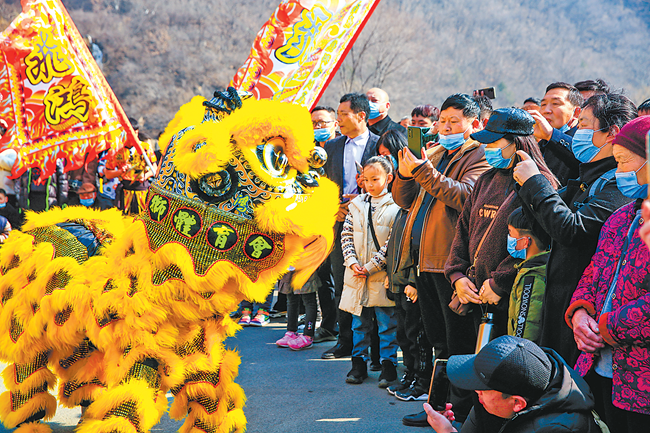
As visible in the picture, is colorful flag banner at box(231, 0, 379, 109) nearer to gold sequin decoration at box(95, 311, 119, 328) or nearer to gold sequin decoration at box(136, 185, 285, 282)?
gold sequin decoration at box(136, 185, 285, 282)

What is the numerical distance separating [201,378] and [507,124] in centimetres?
194

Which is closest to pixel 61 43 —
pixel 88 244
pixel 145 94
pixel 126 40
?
pixel 88 244

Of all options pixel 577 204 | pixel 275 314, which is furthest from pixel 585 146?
pixel 275 314

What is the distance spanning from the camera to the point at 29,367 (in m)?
2.89

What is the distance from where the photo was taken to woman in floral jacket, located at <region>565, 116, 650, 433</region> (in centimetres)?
195

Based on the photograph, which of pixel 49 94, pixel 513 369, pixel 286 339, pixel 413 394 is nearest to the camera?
pixel 513 369

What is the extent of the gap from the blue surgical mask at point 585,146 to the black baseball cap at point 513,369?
4.03ft

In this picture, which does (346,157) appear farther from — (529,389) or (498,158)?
(529,389)

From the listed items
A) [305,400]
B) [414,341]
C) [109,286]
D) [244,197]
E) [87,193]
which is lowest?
[305,400]

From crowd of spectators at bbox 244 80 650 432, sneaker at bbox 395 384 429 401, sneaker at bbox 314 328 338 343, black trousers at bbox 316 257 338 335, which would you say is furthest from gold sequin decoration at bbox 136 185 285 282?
sneaker at bbox 314 328 338 343

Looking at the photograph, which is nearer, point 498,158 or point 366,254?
point 498,158

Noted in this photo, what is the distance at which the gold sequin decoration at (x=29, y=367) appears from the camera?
2.89 metres

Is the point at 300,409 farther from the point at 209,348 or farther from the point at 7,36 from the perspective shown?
the point at 7,36

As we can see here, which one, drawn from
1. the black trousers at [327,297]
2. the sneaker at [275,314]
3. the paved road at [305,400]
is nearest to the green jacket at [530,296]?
the paved road at [305,400]
